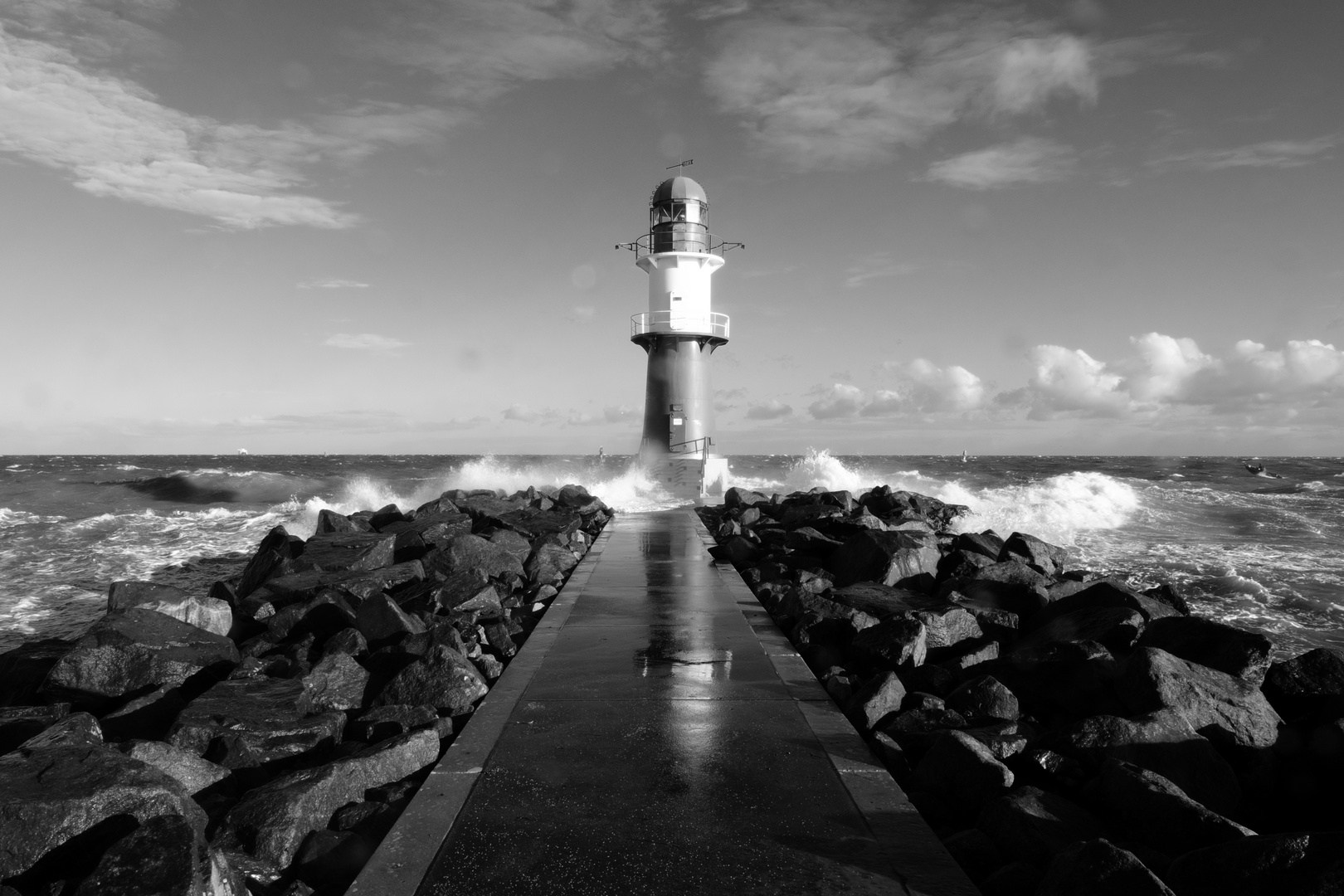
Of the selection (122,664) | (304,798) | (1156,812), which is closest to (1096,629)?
(1156,812)

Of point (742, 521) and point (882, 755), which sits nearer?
point (882, 755)

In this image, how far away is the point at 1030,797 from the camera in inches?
129

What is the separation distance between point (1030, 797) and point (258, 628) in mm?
6860

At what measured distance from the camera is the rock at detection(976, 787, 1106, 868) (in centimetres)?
307

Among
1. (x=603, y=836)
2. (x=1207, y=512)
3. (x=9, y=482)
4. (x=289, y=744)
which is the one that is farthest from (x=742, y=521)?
(x=9, y=482)

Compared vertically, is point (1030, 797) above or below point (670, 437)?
below

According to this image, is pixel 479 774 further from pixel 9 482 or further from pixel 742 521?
pixel 9 482

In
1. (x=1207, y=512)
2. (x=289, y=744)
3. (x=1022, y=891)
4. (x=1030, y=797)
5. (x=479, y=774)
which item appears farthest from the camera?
(x=1207, y=512)

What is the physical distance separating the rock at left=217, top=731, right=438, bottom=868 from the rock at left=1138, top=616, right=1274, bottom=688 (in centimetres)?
439

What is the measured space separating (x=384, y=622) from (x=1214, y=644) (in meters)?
5.74

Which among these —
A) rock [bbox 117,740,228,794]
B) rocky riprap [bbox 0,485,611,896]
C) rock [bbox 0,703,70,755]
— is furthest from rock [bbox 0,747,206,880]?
rock [bbox 0,703,70,755]

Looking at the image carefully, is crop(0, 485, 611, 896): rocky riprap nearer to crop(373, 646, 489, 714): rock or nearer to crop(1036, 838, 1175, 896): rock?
crop(373, 646, 489, 714): rock

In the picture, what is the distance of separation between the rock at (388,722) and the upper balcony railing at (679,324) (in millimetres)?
15161

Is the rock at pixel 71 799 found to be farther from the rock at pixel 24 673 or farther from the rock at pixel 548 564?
the rock at pixel 548 564
